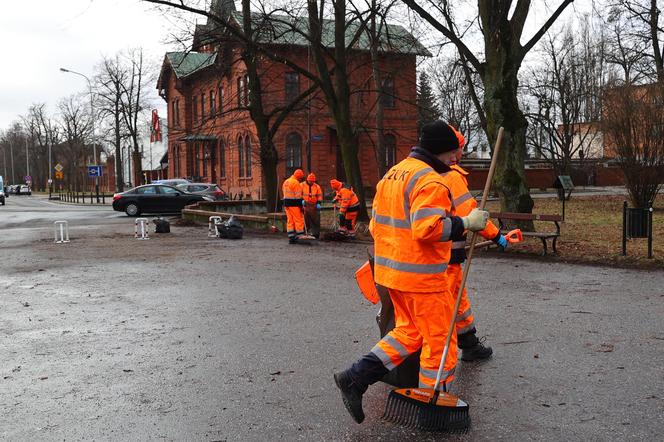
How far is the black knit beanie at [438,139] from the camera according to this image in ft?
14.5

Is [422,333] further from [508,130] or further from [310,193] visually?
[310,193]

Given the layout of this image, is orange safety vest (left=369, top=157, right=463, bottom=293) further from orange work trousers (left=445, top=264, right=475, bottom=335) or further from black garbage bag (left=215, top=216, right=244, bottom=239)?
black garbage bag (left=215, top=216, right=244, bottom=239)

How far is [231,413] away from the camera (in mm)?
4602

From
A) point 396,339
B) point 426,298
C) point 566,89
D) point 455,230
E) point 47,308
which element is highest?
point 566,89

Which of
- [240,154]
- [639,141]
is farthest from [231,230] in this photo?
[240,154]

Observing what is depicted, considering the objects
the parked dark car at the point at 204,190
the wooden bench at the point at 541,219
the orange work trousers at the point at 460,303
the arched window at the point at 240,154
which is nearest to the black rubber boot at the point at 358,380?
the orange work trousers at the point at 460,303

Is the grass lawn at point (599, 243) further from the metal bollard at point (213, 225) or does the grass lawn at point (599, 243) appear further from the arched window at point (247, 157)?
the arched window at point (247, 157)

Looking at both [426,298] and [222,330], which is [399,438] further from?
[222,330]

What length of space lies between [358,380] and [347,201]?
1327 cm

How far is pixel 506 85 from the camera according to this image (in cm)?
1495

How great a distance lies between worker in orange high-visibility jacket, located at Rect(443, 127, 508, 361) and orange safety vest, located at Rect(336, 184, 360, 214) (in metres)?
11.5

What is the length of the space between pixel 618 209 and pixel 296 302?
19.1 metres

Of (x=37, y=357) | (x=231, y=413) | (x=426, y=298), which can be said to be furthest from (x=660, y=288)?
(x=37, y=357)

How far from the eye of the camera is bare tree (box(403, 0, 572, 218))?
15.0 metres
